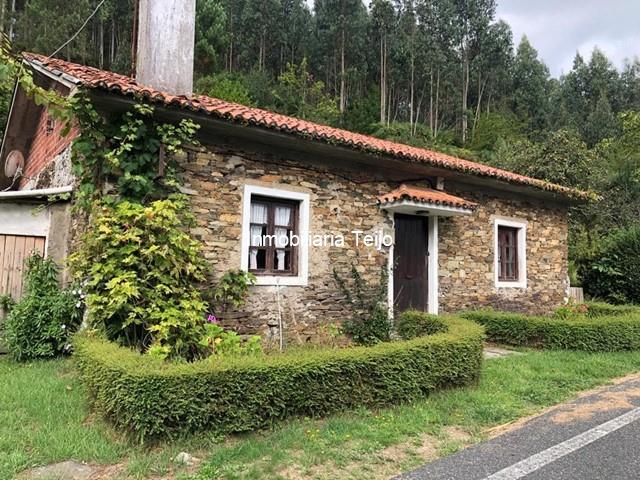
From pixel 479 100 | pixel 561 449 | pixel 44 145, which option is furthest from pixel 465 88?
pixel 561 449

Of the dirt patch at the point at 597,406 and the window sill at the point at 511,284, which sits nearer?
the dirt patch at the point at 597,406

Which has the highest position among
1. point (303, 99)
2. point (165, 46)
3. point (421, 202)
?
point (303, 99)

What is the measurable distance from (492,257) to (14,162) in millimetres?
10863

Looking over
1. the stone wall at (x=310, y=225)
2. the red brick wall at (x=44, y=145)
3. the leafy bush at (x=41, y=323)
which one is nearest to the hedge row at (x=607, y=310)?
the stone wall at (x=310, y=225)

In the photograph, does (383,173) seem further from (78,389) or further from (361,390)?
(78,389)

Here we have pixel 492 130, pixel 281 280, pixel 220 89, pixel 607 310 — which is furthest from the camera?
pixel 492 130

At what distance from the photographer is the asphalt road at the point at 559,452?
319 centimetres

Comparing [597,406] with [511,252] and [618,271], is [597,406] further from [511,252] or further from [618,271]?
[618,271]

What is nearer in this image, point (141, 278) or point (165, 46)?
point (141, 278)

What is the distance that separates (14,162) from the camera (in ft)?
33.7

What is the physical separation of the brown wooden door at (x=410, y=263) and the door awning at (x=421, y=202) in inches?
13.2

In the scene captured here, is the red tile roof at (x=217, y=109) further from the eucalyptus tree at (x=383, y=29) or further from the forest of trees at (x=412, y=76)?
the eucalyptus tree at (x=383, y=29)

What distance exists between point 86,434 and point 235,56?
1328 inches

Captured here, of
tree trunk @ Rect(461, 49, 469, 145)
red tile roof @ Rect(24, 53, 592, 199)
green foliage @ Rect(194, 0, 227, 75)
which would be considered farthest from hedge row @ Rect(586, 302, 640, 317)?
tree trunk @ Rect(461, 49, 469, 145)
